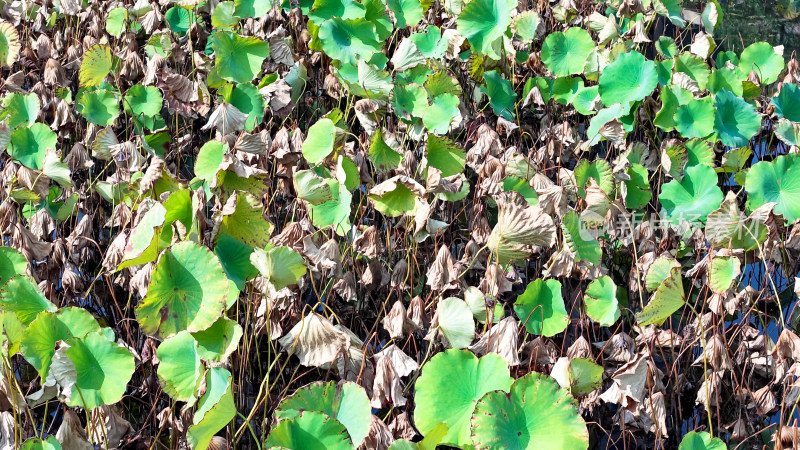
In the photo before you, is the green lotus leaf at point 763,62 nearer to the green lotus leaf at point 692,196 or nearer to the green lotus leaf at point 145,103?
the green lotus leaf at point 692,196

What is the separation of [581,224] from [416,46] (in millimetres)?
851

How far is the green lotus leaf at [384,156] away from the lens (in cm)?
179

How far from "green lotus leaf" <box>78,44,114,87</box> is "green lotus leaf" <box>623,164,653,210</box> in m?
1.37

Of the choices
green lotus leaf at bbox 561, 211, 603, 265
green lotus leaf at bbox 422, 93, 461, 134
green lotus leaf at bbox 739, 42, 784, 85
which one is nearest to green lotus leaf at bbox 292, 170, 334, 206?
green lotus leaf at bbox 561, 211, 603, 265

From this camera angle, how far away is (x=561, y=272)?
1.56m

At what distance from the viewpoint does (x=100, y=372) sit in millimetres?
1140

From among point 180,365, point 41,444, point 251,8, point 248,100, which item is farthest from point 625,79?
point 41,444

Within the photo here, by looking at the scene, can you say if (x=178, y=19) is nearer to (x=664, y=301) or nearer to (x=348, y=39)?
(x=348, y=39)

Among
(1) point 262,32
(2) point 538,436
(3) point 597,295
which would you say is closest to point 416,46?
(1) point 262,32

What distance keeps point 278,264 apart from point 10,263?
1.65 ft

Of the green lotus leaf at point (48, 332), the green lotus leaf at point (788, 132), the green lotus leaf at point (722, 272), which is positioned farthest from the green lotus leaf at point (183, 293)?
the green lotus leaf at point (788, 132)

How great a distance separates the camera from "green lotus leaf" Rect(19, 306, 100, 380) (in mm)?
1124

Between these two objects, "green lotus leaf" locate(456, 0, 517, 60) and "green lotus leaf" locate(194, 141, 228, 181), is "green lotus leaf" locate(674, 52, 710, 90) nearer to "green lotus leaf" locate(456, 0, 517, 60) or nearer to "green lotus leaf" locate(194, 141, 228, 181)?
"green lotus leaf" locate(456, 0, 517, 60)

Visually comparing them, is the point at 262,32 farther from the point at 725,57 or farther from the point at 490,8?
the point at 725,57
